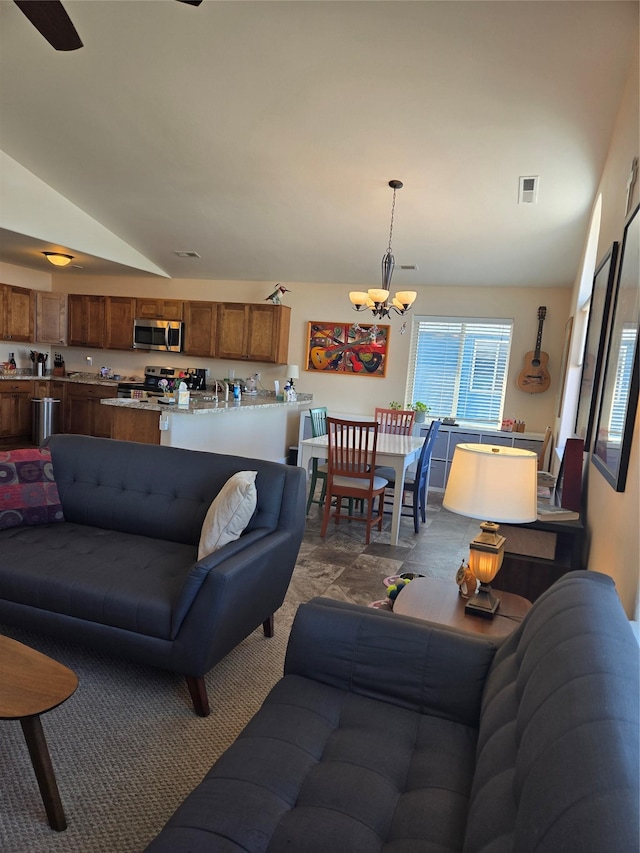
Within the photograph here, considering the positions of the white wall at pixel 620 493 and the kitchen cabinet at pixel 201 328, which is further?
the kitchen cabinet at pixel 201 328

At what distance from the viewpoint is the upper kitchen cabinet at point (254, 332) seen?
6.90 m

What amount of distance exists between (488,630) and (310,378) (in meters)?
5.58

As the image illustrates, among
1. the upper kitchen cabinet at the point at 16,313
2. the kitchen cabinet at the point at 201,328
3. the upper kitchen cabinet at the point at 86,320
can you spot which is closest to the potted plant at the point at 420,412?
the kitchen cabinet at the point at 201,328

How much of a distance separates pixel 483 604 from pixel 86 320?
24.4ft

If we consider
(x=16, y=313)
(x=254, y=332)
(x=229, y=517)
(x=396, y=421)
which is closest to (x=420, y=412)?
(x=396, y=421)

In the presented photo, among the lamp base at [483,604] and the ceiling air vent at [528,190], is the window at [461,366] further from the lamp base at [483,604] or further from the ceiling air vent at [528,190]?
the lamp base at [483,604]

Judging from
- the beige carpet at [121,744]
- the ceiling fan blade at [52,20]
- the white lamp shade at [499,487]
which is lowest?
the beige carpet at [121,744]

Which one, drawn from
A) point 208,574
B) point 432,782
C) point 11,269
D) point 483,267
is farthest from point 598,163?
point 11,269

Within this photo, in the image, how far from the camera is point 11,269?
7.39m

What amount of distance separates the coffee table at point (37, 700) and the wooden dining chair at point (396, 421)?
4.03 meters

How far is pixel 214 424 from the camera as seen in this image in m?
5.25

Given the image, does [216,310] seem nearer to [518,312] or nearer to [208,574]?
[518,312]

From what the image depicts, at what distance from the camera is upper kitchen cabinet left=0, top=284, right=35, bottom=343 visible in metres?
7.02

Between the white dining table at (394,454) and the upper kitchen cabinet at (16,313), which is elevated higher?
the upper kitchen cabinet at (16,313)
